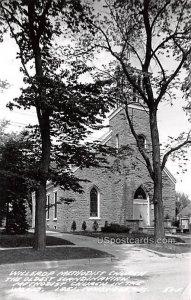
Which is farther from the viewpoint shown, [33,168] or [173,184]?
[173,184]

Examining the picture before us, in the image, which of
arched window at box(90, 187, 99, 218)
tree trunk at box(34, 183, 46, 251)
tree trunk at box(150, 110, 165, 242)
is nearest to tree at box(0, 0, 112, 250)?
tree trunk at box(34, 183, 46, 251)

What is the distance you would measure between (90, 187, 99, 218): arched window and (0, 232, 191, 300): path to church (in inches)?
594

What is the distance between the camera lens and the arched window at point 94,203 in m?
28.3

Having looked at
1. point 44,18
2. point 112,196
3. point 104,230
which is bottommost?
point 104,230

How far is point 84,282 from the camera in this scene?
830 cm

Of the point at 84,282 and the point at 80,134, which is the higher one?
the point at 80,134

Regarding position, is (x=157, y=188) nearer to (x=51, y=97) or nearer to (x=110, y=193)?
(x=51, y=97)

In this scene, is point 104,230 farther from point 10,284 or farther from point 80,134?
point 10,284

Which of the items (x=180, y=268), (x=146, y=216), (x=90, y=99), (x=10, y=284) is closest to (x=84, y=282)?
(x=10, y=284)

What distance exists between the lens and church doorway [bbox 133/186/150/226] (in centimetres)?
2967

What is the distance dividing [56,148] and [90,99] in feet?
9.91
